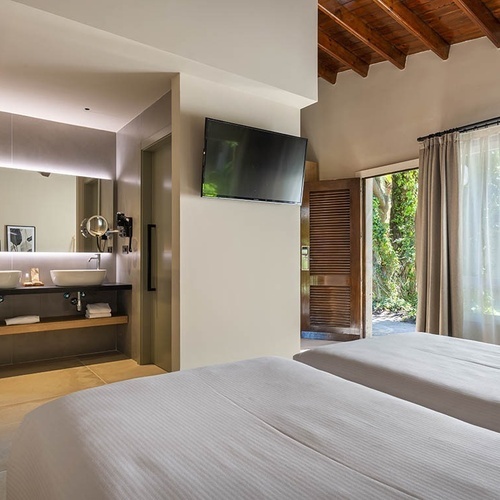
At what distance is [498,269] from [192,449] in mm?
3500

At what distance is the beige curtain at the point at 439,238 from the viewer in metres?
3.74

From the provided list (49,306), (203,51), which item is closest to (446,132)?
(203,51)

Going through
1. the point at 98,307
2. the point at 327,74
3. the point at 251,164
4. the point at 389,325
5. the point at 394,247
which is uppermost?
the point at 327,74

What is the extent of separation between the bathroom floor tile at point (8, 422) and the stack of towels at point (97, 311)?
1078 millimetres

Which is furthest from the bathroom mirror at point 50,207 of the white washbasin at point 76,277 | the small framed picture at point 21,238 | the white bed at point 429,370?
the white bed at point 429,370

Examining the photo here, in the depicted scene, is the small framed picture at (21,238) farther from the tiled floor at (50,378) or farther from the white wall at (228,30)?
the white wall at (228,30)

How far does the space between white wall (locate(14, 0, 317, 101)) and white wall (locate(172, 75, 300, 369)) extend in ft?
0.85

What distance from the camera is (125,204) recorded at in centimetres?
418

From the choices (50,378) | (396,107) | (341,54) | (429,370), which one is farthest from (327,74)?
(50,378)

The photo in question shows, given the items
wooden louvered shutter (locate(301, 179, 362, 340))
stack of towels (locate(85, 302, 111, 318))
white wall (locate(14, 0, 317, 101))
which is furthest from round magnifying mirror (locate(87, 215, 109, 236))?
wooden louvered shutter (locate(301, 179, 362, 340))

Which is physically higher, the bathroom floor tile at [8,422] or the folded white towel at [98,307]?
the folded white towel at [98,307]

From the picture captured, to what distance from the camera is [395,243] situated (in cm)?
726

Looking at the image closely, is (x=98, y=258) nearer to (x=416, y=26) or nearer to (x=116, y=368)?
(x=116, y=368)

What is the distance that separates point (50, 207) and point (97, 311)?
1.16 meters
